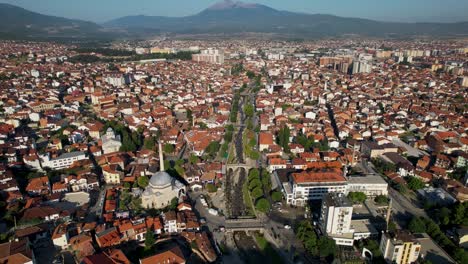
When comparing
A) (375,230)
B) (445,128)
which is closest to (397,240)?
(375,230)

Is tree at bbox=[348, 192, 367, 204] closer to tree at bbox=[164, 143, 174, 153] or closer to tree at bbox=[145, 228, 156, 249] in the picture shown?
tree at bbox=[145, 228, 156, 249]

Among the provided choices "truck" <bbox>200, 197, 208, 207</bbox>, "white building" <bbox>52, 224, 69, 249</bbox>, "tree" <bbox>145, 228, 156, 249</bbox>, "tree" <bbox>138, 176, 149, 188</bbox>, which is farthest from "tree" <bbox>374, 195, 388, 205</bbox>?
"white building" <bbox>52, 224, 69, 249</bbox>

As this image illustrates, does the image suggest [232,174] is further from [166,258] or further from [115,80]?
[115,80]

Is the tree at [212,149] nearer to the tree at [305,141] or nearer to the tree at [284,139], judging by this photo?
the tree at [284,139]

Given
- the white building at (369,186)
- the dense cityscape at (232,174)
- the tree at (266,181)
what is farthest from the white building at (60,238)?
the white building at (369,186)

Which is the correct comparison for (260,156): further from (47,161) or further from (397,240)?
(47,161)

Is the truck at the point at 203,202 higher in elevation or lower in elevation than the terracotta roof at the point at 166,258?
lower
